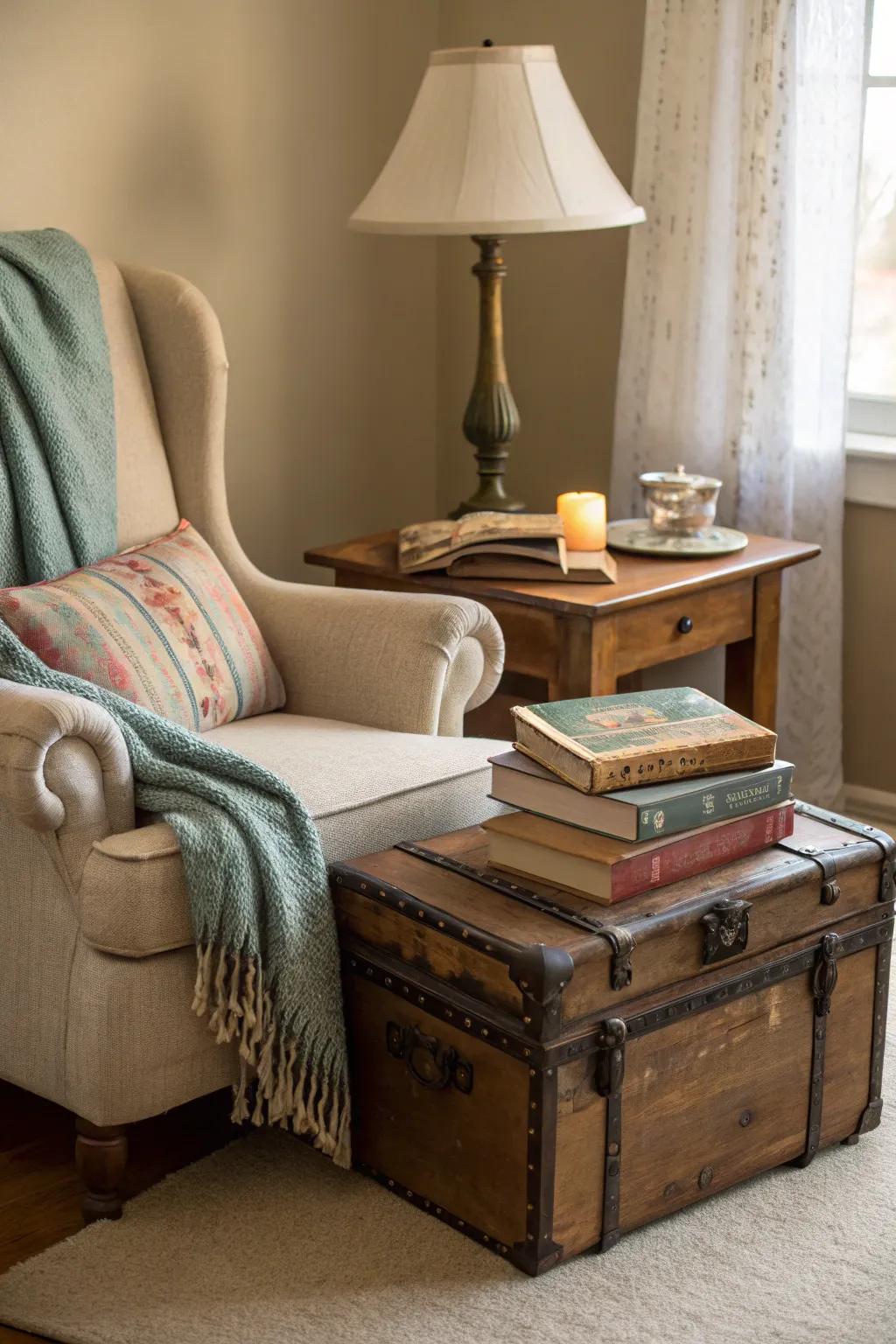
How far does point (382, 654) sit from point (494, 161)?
0.84 m

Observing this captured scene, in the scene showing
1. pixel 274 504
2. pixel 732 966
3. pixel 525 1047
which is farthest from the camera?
pixel 274 504

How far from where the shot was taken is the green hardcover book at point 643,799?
168 centimetres

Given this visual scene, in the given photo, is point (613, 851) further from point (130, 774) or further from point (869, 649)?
point (869, 649)

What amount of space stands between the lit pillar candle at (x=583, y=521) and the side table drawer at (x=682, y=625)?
0.54 feet

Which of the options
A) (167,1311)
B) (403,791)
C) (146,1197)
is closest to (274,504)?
(403,791)

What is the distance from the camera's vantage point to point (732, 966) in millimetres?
1774

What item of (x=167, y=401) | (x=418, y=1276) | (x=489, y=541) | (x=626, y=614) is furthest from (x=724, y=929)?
(x=167, y=401)

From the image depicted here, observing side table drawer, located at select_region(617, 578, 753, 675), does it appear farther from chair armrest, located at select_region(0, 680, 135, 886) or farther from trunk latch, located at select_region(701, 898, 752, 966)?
chair armrest, located at select_region(0, 680, 135, 886)

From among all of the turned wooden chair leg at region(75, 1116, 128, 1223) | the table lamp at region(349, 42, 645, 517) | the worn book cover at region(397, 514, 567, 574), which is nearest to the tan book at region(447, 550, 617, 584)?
the worn book cover at region(397, 514, 567, 574)

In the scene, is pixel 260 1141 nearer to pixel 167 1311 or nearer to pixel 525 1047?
pixel 167 1311

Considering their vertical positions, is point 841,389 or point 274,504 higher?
point 841,389

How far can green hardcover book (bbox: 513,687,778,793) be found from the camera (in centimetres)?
169

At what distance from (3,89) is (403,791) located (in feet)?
4.48

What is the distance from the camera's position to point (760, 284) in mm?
2875
